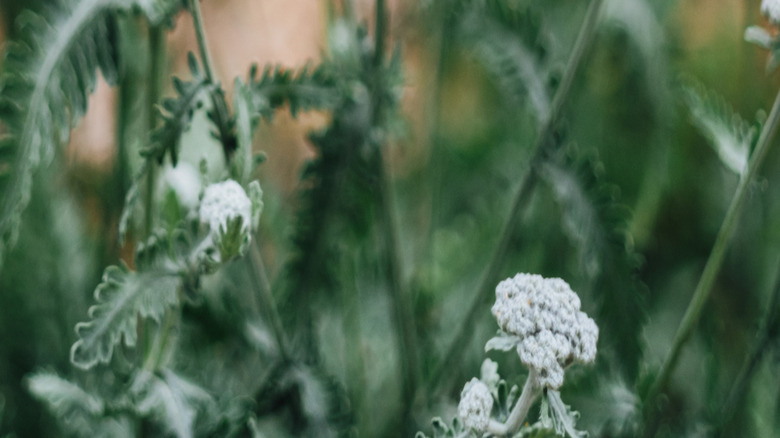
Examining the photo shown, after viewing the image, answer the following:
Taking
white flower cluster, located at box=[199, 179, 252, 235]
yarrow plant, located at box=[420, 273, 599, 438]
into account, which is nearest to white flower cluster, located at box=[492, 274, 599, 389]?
yarrow plant, located at box=[420, 273, 599, 438]

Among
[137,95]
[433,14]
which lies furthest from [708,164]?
[137,95]

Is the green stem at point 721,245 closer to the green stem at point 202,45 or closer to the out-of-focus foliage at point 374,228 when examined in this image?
the out-of-focus foliage at point 374,228

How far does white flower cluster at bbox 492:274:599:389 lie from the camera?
30cm

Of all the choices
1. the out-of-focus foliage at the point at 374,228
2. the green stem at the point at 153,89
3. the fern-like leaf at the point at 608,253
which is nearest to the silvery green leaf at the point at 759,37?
the out-of-focus foliage at the point at 374,228

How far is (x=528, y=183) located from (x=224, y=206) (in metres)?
0.23

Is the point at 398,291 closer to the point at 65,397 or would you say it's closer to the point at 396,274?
the point at 396,274

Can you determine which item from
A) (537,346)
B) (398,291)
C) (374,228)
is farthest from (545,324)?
(374,228)

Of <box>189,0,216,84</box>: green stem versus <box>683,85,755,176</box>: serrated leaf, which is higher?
<box>189,0,216,84</box>: green stem

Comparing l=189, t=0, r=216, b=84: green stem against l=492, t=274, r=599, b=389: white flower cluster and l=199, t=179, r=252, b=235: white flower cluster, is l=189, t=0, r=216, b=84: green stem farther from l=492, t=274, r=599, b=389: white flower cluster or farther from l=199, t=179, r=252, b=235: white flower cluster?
l=492, t=274, r=599, b=389: white flower cluster

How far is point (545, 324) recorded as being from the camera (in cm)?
31

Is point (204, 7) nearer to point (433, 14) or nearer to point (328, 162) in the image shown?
point (433, 14)

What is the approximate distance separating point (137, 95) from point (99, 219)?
137mm

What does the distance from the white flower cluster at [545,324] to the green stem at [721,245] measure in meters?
0.15

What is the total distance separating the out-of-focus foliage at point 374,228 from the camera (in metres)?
0.40
